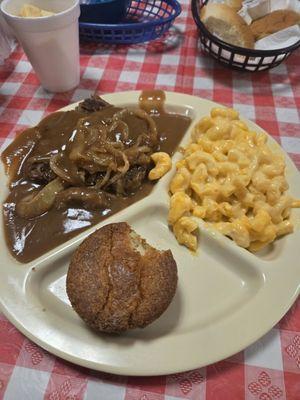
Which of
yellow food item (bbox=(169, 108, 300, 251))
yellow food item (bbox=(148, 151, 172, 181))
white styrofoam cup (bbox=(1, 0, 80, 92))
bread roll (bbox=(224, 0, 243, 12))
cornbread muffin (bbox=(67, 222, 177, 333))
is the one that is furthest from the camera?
bread roll (bbox=(224, 0, 243, 12))

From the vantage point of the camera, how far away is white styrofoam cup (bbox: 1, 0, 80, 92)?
6.98ft

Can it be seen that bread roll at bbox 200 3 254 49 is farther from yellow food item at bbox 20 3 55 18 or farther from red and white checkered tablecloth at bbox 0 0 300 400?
yellow food item at bbox 20 3 55 18

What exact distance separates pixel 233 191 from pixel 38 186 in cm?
103

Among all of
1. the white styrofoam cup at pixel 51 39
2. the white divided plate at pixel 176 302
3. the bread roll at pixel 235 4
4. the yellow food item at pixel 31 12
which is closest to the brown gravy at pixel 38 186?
the white divided plate at pixel 176 302

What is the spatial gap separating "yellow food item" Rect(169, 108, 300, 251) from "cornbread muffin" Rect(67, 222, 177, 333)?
0.34m

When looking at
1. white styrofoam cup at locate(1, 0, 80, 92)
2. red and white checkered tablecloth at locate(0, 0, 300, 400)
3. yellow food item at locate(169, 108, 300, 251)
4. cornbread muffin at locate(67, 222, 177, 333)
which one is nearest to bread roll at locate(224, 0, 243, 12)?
red and white checkered tablecloth at locate(0, 0, 300, 400)

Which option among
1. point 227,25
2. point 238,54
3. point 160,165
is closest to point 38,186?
point 160,165

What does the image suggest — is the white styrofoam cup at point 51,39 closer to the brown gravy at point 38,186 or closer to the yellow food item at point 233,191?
the brown gravy at point 38,186

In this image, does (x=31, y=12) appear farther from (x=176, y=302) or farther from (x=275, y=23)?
(x=176, y=302)

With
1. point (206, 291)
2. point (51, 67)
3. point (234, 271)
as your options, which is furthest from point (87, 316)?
point (51, 67)

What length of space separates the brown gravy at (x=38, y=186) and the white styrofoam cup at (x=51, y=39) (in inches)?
21.6

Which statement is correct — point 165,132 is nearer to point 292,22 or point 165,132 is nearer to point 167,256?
point 167,256

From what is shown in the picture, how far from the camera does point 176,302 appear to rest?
4.94ft

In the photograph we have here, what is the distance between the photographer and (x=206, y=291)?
1.54 metres
